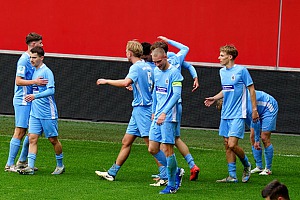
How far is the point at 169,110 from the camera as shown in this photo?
11.9 m

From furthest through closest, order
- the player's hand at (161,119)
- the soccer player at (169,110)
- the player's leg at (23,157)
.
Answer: the player's leg at (23,157)
the soccer player at (169,110)
the player's hand at (161,119)

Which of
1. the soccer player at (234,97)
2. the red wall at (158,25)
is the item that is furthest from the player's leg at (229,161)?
the red wall at (158,25)

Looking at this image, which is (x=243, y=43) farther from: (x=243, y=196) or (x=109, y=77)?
(x=243, y=196)

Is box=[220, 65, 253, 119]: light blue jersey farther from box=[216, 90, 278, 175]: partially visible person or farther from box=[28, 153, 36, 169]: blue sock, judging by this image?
box=[28, 153, 36, 169]: blue sock

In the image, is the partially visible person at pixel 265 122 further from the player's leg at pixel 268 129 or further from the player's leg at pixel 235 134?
the player's leg at pixel 235 134

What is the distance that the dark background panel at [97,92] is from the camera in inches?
789

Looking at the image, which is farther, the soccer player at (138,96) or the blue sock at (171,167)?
the soccer player at (138,96)

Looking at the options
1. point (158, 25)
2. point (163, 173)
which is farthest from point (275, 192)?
point (158, 25)

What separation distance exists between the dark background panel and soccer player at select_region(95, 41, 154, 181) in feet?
22.6

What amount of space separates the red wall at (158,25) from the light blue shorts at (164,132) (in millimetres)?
11626

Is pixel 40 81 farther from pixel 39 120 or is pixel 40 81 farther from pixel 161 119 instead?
pixel 161 119

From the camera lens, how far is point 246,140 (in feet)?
62.5

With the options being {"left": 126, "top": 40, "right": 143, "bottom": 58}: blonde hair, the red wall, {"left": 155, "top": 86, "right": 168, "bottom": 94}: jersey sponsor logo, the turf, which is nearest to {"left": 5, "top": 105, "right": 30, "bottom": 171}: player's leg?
the turf

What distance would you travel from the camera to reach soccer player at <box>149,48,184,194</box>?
12008mm
